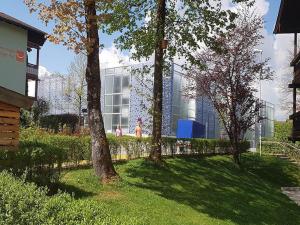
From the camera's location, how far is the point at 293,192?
76.9 feet

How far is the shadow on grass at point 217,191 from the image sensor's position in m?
13.6

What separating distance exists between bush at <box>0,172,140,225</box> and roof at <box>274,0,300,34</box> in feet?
52.9

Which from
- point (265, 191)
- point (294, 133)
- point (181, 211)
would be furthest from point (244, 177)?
point (181, 211)

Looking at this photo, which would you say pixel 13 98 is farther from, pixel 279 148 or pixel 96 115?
pixel 279 148

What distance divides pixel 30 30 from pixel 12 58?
3.10m

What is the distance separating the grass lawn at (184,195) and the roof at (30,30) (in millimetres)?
23748

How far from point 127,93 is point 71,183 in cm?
2694

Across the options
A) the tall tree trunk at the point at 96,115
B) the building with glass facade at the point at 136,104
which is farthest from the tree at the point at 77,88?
the tall tree trunk at the point at 96,115

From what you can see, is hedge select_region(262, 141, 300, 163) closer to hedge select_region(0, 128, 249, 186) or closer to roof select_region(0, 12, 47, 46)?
hedge select_region(0, 128, 249, 186)

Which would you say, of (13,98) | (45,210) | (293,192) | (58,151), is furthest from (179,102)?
(45,210)

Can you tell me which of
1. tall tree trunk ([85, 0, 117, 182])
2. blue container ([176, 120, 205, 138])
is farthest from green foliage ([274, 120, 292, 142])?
tall tree trunk ([85, 0, 117, 182])

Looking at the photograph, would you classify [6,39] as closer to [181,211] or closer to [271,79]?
[271,79]

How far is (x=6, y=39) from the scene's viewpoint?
133 feet

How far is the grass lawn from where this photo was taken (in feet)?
38.9
